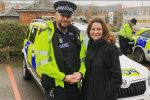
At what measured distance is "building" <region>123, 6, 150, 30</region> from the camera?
5294 centimetres

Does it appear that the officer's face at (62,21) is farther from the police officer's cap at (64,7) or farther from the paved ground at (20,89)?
the paved ground at (20,89)

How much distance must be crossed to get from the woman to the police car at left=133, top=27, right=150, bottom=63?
5740 mm

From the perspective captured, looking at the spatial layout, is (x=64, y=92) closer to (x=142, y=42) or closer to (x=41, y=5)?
(x=142, y=42)

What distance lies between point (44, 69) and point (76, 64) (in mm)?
476

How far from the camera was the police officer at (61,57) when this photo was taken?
7.45 feet

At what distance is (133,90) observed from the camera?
10.8ft

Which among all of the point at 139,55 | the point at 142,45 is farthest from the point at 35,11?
the point at 142,45

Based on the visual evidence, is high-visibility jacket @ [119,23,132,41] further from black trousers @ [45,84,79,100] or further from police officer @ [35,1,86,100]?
black trousers @ [45,84,79,100]

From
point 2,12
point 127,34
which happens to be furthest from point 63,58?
point 2,12

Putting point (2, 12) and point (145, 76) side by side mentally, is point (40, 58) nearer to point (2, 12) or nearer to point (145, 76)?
point (145, 76)

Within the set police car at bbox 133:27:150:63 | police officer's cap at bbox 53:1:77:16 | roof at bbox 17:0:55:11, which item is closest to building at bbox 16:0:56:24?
roof at bbox 17:0:55:11

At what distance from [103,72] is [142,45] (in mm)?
6108

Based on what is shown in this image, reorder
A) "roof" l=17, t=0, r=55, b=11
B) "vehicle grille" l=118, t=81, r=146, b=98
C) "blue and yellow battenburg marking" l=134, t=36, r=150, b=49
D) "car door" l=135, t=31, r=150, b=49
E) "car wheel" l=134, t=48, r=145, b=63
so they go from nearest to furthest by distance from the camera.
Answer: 1. "vehicle grille" l=118, t=81, r=146, b=98
2. "blue and yellow battenburg marking" l=134, t=36, r=150, b=49
3. "car door" l=135, t=31, r=150, b=49
4. "car wheel" l=134, t=48, r=145, b=63
5. "roof" l=17, t=0, r=55, b=11

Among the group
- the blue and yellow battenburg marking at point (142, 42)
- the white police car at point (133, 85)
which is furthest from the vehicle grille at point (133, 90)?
the blue and yellow battenburg marking at point (142, 42)
